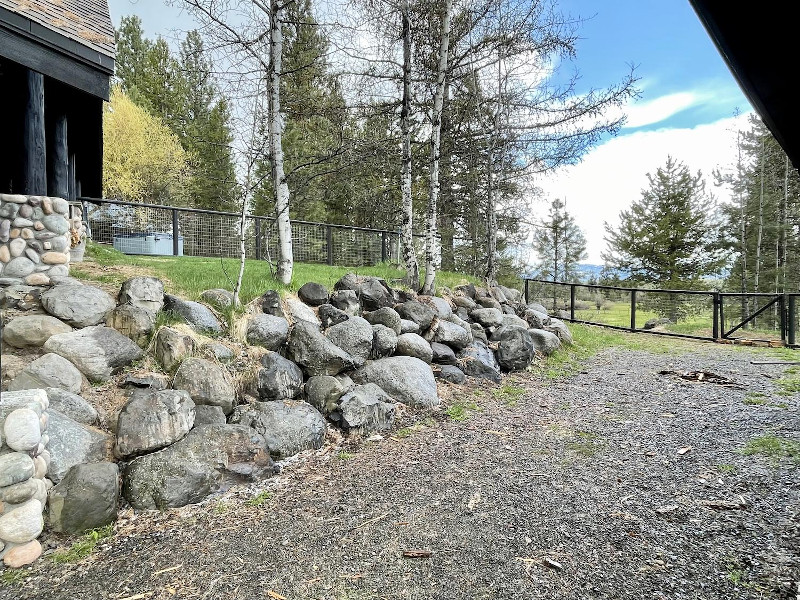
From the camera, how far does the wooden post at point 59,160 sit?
618 cm

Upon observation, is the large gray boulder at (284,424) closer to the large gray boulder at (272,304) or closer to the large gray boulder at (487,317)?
the large gray boulder at (272,304)

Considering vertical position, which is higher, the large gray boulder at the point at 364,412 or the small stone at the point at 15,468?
the small stone at the point at 15,468

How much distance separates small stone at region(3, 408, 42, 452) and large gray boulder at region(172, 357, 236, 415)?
48.6 inches

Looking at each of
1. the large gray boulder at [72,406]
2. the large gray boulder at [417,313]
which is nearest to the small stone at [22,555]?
the large gray boulder at [72,406]

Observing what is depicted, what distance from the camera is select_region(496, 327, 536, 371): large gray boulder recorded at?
6.90 m

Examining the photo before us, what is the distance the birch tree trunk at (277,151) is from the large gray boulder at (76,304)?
270 cm

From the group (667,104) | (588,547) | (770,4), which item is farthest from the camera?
(667,104)

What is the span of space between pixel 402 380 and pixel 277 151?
4.24m

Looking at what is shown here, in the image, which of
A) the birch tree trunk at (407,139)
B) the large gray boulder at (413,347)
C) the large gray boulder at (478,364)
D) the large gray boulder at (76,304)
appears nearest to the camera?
the large gray boulder at (76,304)

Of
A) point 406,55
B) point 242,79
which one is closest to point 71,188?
point 242,79

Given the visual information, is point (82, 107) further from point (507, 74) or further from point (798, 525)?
point (798, 525)

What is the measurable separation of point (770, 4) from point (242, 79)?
7447mm

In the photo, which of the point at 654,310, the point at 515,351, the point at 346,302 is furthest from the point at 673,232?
the point at 346,302

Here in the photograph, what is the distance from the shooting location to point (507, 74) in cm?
1020
